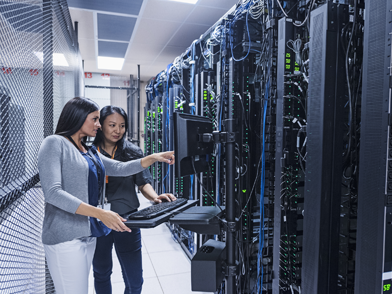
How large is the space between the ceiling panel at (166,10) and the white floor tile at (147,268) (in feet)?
10.1

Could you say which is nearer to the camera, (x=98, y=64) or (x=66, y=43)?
(x=66, y=43)

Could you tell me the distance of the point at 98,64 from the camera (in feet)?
23.2

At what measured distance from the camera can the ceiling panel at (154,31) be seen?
172 inches

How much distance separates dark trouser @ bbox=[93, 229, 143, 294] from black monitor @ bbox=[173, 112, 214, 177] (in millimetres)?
737

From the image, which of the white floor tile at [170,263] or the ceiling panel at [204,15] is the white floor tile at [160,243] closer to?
the white floor tile at [170,263]

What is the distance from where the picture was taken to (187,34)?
484 centimetres

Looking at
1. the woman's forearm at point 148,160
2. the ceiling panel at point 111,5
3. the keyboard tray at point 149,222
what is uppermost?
the ceiling panel at point 111,5

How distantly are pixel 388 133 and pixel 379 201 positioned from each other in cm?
28

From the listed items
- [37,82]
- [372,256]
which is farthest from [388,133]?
[37,82]

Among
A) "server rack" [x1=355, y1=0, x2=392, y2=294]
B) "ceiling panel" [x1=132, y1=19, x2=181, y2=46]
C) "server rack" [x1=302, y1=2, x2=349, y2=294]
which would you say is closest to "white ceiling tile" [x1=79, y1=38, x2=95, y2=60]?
"ceiling panel" [x1=132, y1=19, x2=181, y2=46]

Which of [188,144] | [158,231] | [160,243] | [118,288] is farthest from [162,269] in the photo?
[188,144]

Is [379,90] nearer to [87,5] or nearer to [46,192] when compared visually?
[46,192]

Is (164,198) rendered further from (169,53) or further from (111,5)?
(169,53)

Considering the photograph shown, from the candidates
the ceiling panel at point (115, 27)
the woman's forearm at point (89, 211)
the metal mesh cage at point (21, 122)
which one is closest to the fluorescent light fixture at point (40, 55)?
the metal mesh cage at point (21, 122)
